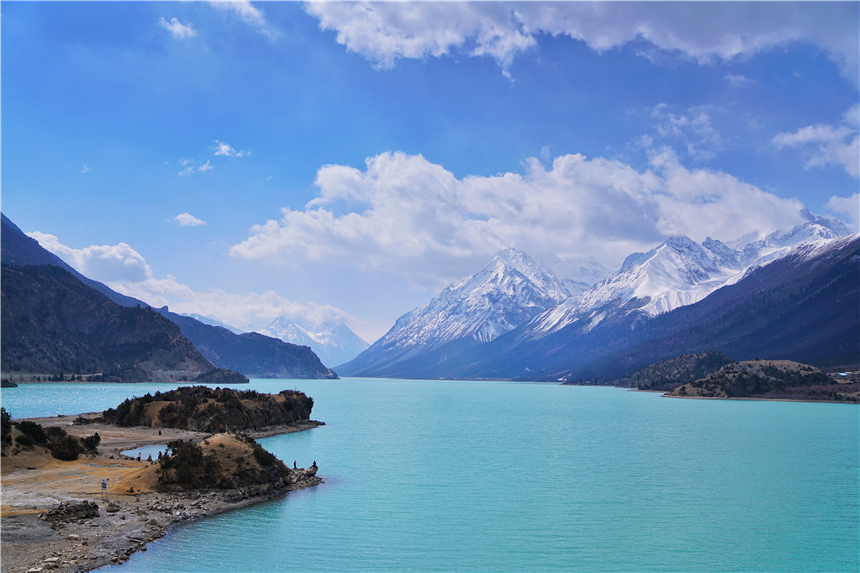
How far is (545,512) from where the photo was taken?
46.0 meters

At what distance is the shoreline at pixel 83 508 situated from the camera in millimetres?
33406

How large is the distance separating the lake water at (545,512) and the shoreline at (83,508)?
69.3 inches

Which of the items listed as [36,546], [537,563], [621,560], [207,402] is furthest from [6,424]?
A: [621,560]

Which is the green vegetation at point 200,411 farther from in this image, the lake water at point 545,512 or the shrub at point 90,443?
the shrub at point 90,443

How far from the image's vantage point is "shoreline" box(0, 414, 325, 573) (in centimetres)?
3341

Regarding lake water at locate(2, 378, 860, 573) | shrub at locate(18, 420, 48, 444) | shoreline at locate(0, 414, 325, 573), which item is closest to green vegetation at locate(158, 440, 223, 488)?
shoreline at locate(0, 414, 325, 573)

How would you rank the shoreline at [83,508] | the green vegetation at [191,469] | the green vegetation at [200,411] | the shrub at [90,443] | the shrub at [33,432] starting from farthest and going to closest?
the green vegetation at [200,411] < the shrub at [90,443] < the shrub at [33,432] < the green vegetation at [191,469] < the shoreline at [83,508]

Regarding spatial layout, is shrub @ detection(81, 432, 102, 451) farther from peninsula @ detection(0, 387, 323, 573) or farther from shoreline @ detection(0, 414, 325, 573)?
shoreline @ detection(0, 414, 325, 573)

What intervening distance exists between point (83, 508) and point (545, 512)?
33786mm

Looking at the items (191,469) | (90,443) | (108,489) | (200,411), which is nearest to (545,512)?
(191,469)

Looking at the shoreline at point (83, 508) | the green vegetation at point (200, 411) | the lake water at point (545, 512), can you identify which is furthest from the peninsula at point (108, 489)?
the green vegetation at point (200, 411)

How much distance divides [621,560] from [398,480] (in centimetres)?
2726

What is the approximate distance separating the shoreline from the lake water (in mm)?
1760

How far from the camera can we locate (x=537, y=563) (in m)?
35.1
